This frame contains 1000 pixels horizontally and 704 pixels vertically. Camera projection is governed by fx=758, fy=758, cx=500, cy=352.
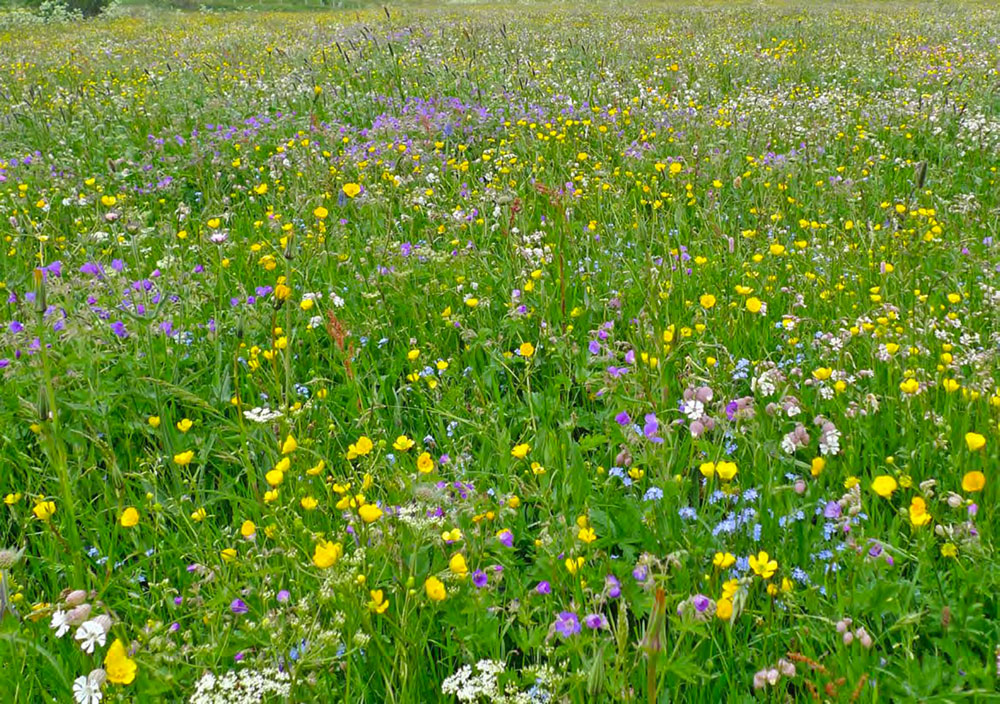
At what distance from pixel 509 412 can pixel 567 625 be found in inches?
45.2

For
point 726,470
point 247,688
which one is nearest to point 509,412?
point 726,470

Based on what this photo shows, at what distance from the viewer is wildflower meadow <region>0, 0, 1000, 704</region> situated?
163 centimetres

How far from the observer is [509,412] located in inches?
103

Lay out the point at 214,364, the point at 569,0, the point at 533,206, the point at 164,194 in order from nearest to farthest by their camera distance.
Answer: the point at 214,364, the point at 533,206, the point at 164,194, the point at 569,0

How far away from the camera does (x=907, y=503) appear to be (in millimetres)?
2047

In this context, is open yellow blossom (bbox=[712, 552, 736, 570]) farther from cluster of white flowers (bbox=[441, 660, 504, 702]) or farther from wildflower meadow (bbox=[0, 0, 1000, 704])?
cluster of white flowers (bbox=[441, 660, 504, 702])

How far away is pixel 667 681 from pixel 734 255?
234 cm

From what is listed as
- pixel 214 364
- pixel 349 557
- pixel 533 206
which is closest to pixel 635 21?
pixel 533 206

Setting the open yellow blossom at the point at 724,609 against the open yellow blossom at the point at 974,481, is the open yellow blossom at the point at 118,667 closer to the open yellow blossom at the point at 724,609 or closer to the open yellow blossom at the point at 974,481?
the open yellow blossom at the point at 724,609

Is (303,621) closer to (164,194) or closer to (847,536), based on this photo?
(847,536)

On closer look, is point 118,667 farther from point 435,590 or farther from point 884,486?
point 884,486

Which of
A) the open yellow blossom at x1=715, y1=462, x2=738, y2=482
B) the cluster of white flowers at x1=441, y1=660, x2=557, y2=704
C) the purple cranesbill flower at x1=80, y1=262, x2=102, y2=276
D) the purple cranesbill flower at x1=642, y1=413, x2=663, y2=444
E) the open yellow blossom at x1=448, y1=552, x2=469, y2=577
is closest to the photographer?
the cluster of white flowers at x1=441, y1=660, x2=557, y2=704

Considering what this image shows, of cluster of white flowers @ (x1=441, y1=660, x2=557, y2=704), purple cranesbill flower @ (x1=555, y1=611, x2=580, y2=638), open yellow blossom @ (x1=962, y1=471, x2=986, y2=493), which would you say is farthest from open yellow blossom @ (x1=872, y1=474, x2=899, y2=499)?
cluster of white flowers @ (x1=441, y1=660, x2=557, y2=704)

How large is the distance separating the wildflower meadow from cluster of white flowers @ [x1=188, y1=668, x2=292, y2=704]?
0.01 meters
